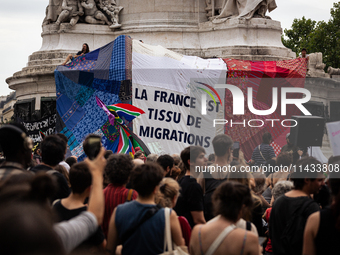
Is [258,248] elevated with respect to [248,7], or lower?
lower

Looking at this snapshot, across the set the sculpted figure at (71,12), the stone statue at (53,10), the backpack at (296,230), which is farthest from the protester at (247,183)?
the stone statue at (53,10)

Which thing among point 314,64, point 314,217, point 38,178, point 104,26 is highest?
point 104,26

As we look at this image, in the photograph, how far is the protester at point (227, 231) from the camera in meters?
3.52

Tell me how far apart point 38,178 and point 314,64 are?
18289mm

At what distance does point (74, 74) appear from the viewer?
13.3 meters

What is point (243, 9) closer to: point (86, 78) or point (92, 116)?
point (86, 78)

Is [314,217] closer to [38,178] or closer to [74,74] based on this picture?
[38,178]

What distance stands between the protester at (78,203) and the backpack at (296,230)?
1505mm

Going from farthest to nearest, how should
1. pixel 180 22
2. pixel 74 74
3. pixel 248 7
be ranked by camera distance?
pixel 180 22
pixel 248 7
pixel 74 74

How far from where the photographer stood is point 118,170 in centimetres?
484

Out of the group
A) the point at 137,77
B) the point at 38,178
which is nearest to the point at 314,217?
the point at 38,178

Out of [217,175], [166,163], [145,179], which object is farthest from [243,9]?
[145,179]

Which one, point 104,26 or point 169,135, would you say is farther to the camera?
point 104,26

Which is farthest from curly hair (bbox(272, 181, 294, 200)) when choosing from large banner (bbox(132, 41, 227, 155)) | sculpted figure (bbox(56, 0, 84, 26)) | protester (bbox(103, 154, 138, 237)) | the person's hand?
sculpted figure (bbox(56, 0, 84, 26))
